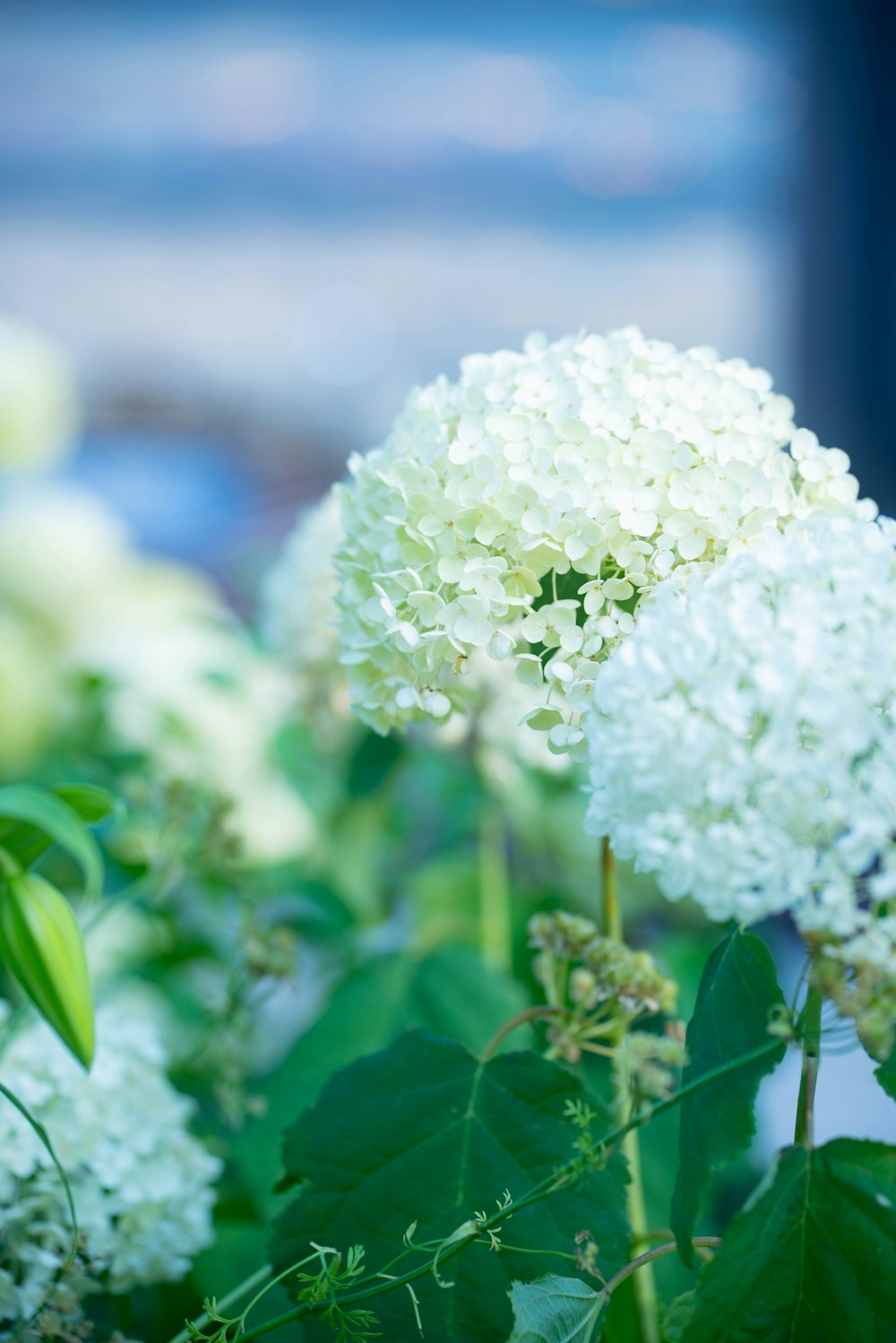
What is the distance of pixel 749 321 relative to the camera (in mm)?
1605

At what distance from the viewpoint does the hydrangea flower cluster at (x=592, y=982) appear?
335 millimetres

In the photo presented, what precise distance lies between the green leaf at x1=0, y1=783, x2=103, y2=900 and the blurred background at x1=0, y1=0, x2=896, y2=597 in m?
1.12

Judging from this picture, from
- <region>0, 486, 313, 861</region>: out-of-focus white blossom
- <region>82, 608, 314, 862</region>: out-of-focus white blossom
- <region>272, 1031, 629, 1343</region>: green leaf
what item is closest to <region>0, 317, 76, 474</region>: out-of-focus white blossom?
<region>0, 486, 313, 861</region>: out-of-focus white blossom

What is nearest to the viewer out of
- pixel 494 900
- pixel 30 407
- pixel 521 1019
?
pixel 521 1019

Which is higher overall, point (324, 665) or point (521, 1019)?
point (324, 665)

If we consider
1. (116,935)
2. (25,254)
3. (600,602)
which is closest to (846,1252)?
(600,602)

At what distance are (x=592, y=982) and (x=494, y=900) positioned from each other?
0.34 m

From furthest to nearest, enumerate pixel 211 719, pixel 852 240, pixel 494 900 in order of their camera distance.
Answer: pixel 852 240
pixel 211 719
pixel 494 900

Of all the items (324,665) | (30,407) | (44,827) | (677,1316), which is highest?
(30,407)

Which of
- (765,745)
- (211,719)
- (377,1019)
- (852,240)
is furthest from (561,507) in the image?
(852,240)

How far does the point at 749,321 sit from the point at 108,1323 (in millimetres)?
1511

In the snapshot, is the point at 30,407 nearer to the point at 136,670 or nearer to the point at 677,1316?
the point at 136,670

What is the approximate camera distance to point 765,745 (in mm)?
251

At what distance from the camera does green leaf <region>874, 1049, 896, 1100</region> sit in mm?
278
